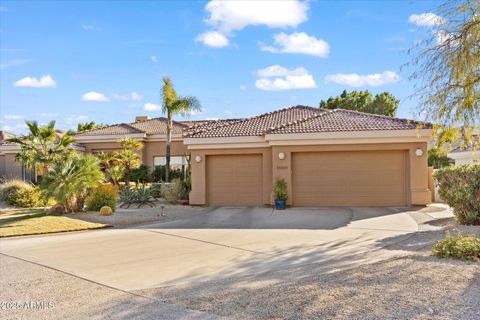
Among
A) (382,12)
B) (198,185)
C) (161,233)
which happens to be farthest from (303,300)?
(198,185)

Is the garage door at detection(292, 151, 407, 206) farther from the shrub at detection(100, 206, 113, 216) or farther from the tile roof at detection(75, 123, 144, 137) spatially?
the tile roof at detection(75, 123, 144, 137)

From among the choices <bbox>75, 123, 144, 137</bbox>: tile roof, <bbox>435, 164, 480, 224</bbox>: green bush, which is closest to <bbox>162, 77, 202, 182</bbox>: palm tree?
<bbox>75, 123, 144, 137</bbox>: tile roof

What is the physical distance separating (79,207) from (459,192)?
1339cm

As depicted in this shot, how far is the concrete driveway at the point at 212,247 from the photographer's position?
25.4ft

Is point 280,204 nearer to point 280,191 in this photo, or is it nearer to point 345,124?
point 280,191

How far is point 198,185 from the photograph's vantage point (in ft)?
63.2

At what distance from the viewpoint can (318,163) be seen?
18.2 meters

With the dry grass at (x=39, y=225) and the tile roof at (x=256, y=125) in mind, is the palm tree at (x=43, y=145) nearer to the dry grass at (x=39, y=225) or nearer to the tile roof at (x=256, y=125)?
the dry grass at (x=39, y=225)

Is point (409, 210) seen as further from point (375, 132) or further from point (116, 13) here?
point (116, 13)

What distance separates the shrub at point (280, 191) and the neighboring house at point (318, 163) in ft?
1.85

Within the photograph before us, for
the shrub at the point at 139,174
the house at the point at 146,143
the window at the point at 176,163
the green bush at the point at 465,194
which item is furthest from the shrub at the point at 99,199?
the house at the point at 146,143

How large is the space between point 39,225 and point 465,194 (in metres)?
13.0

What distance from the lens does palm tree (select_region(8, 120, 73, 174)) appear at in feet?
56.5

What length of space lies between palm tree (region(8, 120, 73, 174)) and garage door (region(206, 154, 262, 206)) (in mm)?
6295
